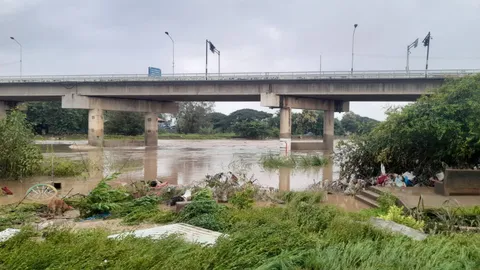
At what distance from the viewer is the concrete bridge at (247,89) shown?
3753 cm

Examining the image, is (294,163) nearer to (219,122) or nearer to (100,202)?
(100,202)

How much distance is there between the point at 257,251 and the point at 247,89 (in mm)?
37430

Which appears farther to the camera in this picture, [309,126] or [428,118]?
[309,126]

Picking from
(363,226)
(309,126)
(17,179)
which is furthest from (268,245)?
(309,126)

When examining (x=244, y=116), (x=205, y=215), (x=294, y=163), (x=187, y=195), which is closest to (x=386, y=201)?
(x=205, y=215)

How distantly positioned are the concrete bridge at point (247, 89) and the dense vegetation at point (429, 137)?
22.9 meters

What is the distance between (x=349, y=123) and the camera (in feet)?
366

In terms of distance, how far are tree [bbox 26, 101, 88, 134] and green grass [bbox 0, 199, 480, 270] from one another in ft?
243

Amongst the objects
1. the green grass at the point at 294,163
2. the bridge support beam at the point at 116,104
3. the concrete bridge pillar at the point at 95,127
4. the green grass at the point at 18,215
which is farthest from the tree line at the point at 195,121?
the green grass at the point at 18,215

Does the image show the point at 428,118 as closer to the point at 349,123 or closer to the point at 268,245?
the point at 268,245

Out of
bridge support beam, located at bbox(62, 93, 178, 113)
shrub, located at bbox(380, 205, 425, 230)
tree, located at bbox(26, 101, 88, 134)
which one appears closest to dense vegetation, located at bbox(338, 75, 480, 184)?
shrub, located at bbox(380, 205, 425, 230)

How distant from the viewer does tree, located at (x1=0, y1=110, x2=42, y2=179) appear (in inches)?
651

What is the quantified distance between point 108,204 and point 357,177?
10.1m

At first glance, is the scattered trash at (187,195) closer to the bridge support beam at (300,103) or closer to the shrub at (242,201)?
the shrub at (242,201)
